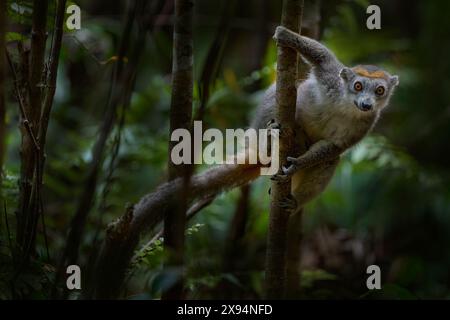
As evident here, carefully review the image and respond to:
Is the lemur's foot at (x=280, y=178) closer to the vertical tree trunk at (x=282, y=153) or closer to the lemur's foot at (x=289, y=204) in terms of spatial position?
the vertical tree trunk at (x=282, y=153)

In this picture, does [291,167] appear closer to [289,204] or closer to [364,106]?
[289,204]

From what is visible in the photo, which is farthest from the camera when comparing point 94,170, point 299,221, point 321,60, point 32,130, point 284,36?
point 299,221

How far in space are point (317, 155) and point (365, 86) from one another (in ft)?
2.28

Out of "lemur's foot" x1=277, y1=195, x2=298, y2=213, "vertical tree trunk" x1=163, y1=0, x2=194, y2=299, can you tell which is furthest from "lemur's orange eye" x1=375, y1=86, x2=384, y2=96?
"vertical tree trunk" x1=163, y1=0, x2=194, y2=299

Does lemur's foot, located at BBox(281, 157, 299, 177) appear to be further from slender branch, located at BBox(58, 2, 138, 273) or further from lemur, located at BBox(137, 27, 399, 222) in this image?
slender branch, located at BBox(58, 2, 138, 273)

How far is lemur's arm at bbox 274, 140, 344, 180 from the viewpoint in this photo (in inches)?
175

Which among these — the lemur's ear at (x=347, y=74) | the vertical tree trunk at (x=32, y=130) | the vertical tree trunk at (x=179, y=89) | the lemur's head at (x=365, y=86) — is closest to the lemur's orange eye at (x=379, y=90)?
the lemur's head at (x=365, y=86)

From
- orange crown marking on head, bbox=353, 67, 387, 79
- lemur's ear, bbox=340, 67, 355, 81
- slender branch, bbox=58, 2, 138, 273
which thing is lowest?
slender branch, bbox=58, 2, 138, 273

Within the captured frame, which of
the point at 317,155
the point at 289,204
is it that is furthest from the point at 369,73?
the point at 289,204

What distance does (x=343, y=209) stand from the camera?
6.66m

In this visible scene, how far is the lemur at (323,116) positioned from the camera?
4.66m

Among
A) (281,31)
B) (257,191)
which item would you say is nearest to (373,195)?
(257,191)

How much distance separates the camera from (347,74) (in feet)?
15.4
